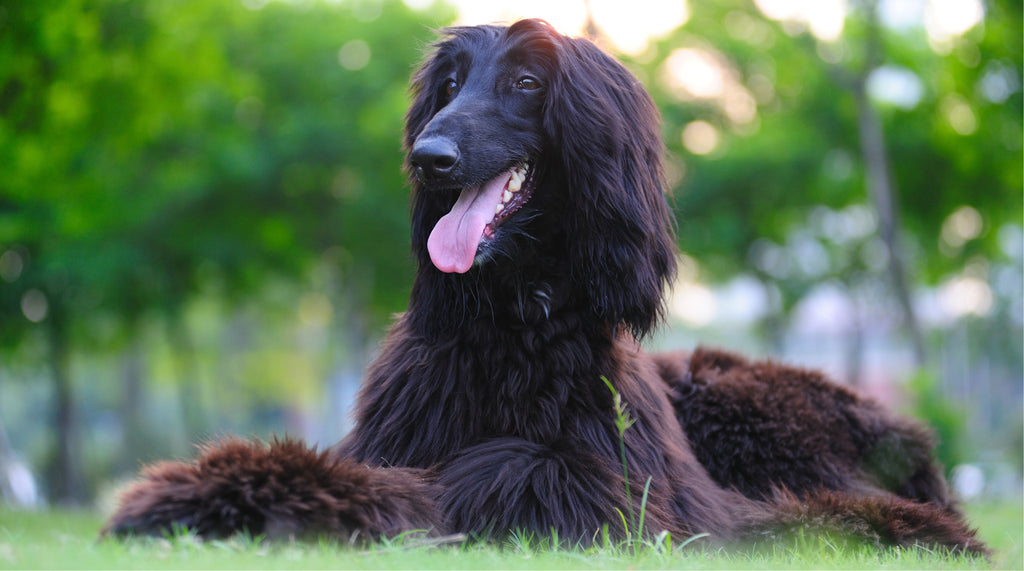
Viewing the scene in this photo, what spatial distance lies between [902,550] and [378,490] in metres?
2.10

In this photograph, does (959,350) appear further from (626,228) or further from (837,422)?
(626,228)

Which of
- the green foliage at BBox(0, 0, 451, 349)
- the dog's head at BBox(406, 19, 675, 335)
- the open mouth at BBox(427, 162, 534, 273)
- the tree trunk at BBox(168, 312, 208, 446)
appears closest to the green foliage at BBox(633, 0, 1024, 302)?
the green foliage at BBox(0, 0, 451, 349)

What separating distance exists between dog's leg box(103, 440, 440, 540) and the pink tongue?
34.8 inches

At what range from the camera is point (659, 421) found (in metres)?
3.96

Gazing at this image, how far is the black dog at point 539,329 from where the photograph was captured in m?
3.42

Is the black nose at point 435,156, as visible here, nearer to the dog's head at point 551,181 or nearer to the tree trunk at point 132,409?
the dog's head at point 551,181

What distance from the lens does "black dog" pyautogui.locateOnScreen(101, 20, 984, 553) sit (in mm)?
3418

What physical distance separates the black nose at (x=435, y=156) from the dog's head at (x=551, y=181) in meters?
0.04

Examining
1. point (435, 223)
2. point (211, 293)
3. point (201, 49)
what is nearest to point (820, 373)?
point (435, 223)

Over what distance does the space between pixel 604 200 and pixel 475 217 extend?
52cm

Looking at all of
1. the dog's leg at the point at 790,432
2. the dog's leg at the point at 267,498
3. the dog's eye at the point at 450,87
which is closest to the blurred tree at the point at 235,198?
the dog's eye at the point at 450,87

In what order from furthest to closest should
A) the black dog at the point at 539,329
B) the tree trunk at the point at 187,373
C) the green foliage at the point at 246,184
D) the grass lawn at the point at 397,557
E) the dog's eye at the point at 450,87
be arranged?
the tree trunk at the point at 187,373 → the green foliage at the point at 246,184 → the dog's eye at the point at 450,87 → the black dog at the point at 539,329 → the grass lawn at the point at 397,557

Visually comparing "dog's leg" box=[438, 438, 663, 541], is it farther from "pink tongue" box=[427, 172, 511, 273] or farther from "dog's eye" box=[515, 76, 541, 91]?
"dog's eye" box=[515, 76, 541, 91]

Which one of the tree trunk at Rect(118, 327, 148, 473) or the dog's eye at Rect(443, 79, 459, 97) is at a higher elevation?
the dog's eye at Rect(443, 79, 459, 97)
